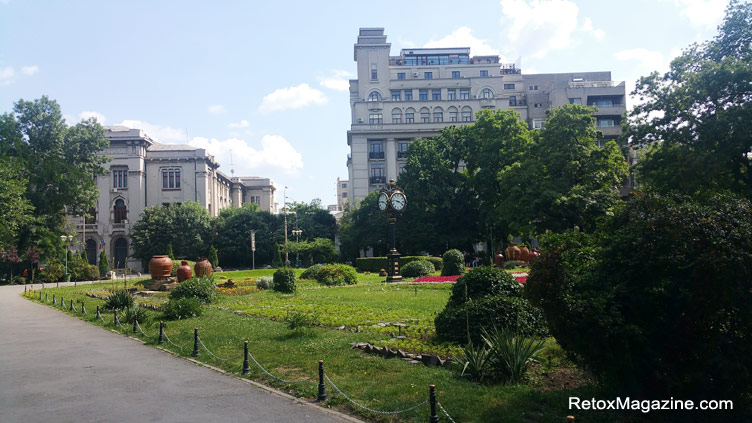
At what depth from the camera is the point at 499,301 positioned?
10578 mm

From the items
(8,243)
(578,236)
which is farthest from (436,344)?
(8,243)

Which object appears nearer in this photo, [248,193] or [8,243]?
[8,243]

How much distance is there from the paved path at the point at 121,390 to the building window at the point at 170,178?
63770 mm

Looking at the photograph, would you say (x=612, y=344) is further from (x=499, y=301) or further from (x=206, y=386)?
(x=206, y=386)

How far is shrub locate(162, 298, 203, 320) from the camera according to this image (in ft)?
56.8

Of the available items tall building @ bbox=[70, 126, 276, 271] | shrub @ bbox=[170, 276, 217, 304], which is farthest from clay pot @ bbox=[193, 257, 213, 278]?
tall building @ bbox=[70, 126, 276, 271]

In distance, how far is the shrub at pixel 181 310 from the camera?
17.3 meters

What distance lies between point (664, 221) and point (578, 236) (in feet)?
5.13

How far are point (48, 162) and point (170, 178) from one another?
24.5m

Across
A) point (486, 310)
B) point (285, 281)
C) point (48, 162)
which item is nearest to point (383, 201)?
point (285, 281)

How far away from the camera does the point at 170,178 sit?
75188 mm

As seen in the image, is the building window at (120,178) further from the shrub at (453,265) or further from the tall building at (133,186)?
the shrub at (453,265)

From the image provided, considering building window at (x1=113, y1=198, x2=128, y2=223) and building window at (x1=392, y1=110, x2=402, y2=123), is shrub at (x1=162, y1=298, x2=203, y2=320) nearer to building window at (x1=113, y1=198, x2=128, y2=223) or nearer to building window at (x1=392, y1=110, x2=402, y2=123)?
building window at (x1=392, y1=110, x2=402, y2=123)

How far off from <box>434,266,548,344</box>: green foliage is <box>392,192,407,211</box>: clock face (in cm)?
2235
